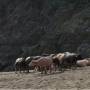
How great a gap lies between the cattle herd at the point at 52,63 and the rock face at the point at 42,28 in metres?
19.6

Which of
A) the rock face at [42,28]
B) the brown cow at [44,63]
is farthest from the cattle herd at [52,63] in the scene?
the rock face at [42,28]

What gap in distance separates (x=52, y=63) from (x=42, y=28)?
37.8 m

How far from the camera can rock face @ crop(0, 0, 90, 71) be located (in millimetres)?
64125

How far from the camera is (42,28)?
2815 inches

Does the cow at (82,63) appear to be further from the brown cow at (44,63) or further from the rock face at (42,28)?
the rock face at (42,28)

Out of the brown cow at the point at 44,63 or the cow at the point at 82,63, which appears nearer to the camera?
the brown cow at the point at 44,63

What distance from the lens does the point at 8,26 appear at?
253ft

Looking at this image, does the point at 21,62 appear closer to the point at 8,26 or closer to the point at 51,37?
the point at 51,37

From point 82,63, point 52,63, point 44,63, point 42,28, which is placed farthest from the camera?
point 42,28

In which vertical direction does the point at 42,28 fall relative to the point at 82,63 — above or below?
above

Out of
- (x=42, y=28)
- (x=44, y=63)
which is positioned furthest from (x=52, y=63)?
(x=42, y=28)

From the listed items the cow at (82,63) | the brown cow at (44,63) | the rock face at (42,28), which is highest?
the rock face at (42,28)

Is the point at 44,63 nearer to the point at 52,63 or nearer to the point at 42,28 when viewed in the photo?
the point at 52,63

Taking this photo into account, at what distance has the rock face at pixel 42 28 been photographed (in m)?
64.1
